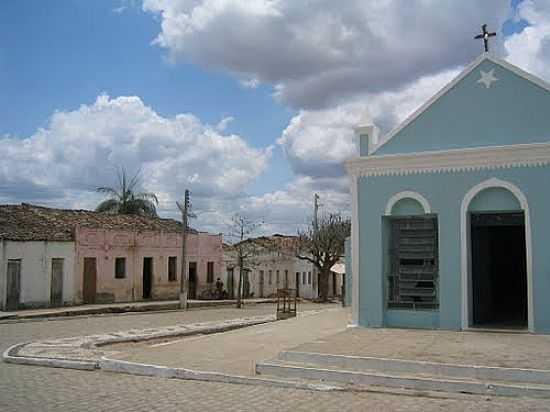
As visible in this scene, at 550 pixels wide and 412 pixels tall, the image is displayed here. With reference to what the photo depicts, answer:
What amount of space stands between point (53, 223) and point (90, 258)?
8.16ft

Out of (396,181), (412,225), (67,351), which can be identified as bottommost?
(67,351)

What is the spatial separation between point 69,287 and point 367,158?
20.4 meters

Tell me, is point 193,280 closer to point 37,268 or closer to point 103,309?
point 103,309

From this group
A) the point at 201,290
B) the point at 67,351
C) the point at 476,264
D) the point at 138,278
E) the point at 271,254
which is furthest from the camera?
the point at 271,254

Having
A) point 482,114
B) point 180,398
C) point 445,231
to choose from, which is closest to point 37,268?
point 445,231

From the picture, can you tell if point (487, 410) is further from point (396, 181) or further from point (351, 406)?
point (396, 181)

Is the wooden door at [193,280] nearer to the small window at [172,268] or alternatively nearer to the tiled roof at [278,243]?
the small window at [172,268]

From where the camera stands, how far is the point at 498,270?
18.4 m

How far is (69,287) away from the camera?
1242 inches

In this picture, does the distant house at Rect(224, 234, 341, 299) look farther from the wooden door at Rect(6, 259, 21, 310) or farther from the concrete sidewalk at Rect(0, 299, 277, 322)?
the wooden door at Rect(6, 259, 21, 310)

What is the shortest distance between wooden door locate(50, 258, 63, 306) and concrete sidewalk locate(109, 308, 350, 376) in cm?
1624

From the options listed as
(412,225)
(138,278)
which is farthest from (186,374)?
(138,278)

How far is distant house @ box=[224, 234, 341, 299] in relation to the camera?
44.6 m

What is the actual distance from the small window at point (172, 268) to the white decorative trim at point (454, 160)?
24.2m
